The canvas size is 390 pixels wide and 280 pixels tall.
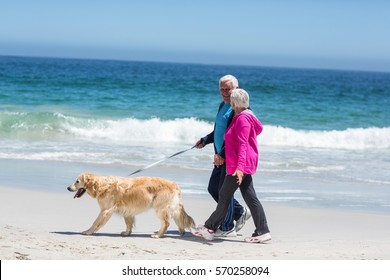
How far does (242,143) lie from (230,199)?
2.13ft

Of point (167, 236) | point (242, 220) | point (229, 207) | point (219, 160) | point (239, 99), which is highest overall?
point (239, 99)

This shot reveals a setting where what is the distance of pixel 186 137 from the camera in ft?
63.6

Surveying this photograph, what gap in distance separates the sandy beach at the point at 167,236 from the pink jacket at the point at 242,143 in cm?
82

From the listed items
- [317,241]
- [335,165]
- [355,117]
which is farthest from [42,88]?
[317,241]

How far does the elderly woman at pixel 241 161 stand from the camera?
21.8 ft

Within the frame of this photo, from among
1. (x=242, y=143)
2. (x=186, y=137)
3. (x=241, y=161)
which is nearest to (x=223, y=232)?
(x=241, y=161)

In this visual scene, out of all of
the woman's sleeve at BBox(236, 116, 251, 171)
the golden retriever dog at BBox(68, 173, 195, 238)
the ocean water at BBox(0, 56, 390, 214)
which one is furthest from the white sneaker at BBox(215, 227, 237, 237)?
the ocean water at BBox(0, 56, 390, 214)

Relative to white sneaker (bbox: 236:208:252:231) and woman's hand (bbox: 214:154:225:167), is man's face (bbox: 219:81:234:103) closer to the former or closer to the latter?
woman's hand (bbox: 214:154:225:167)

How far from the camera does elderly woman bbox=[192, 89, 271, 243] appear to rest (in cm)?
664

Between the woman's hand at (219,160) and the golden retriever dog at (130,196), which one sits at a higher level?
the woman's hand at (219,160)

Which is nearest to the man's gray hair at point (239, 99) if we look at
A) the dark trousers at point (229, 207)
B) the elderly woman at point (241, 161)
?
the elderly woman at point (241, 161)

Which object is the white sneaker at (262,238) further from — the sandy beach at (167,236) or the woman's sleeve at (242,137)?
the woman's sleeve at (242,137)

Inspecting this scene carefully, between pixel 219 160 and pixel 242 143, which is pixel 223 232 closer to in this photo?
pixel 219 160
